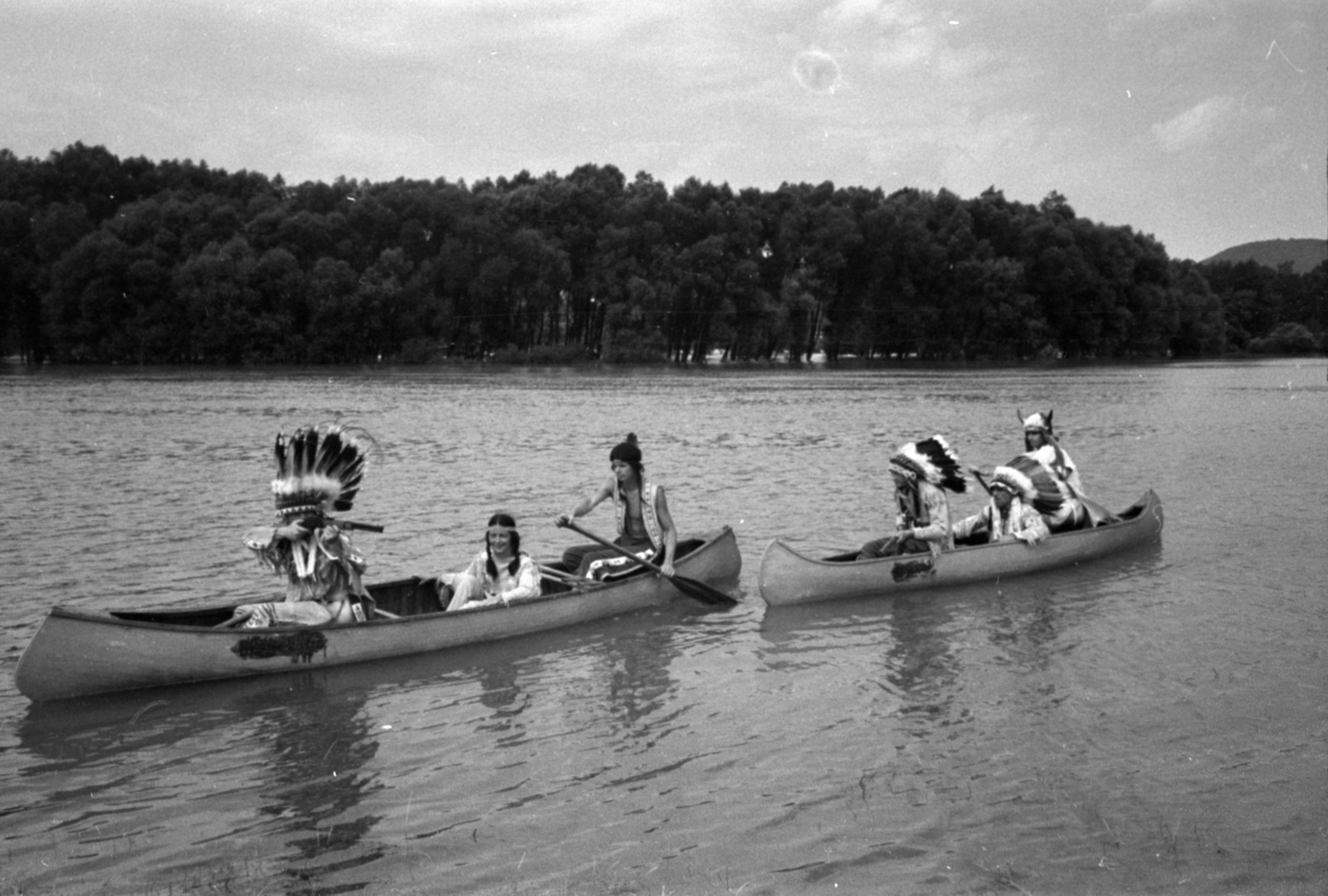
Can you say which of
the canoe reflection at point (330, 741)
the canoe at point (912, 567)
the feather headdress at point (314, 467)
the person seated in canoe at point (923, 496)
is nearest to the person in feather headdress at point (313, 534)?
the feather headdress at point (314, 467)

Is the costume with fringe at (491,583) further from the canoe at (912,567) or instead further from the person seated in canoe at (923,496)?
the person seated in canoe at (923,496)

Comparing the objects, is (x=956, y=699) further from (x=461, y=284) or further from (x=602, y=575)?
(x=461, y=284)

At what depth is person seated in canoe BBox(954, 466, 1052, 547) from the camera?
15.3 meters

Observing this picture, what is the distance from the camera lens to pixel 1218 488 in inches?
938

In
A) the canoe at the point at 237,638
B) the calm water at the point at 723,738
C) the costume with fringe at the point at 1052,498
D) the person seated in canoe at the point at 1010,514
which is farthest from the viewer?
the costume with fringe at the point at 1052,498

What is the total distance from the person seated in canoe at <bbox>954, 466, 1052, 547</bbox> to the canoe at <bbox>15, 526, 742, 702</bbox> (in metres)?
5.24

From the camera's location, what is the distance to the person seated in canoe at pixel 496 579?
12.1 m

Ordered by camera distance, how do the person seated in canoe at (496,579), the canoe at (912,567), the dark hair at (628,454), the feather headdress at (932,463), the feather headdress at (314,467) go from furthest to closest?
the feather headdress at (932,463) → the canoe at (912,567) → the dark hair at (628,454) → the person seated in canoe at (496,579) → the feather headdress at (314,467)

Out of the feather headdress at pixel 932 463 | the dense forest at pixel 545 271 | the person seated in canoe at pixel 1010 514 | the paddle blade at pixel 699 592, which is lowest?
the paddle blade at pixel 699 592

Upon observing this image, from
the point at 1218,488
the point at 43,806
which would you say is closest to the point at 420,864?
the point at 43,806

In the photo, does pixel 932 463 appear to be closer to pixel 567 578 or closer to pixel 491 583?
pixel 567 578

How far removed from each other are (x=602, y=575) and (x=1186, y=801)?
23.1 feet

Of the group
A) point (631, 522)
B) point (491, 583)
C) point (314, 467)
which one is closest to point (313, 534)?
point (314, 467)

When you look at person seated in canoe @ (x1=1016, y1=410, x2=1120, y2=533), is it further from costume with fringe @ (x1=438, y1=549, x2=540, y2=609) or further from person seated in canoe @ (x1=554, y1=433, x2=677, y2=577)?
costume with fringe @ (x1=438, y1=549, x2=540, y2=609)
